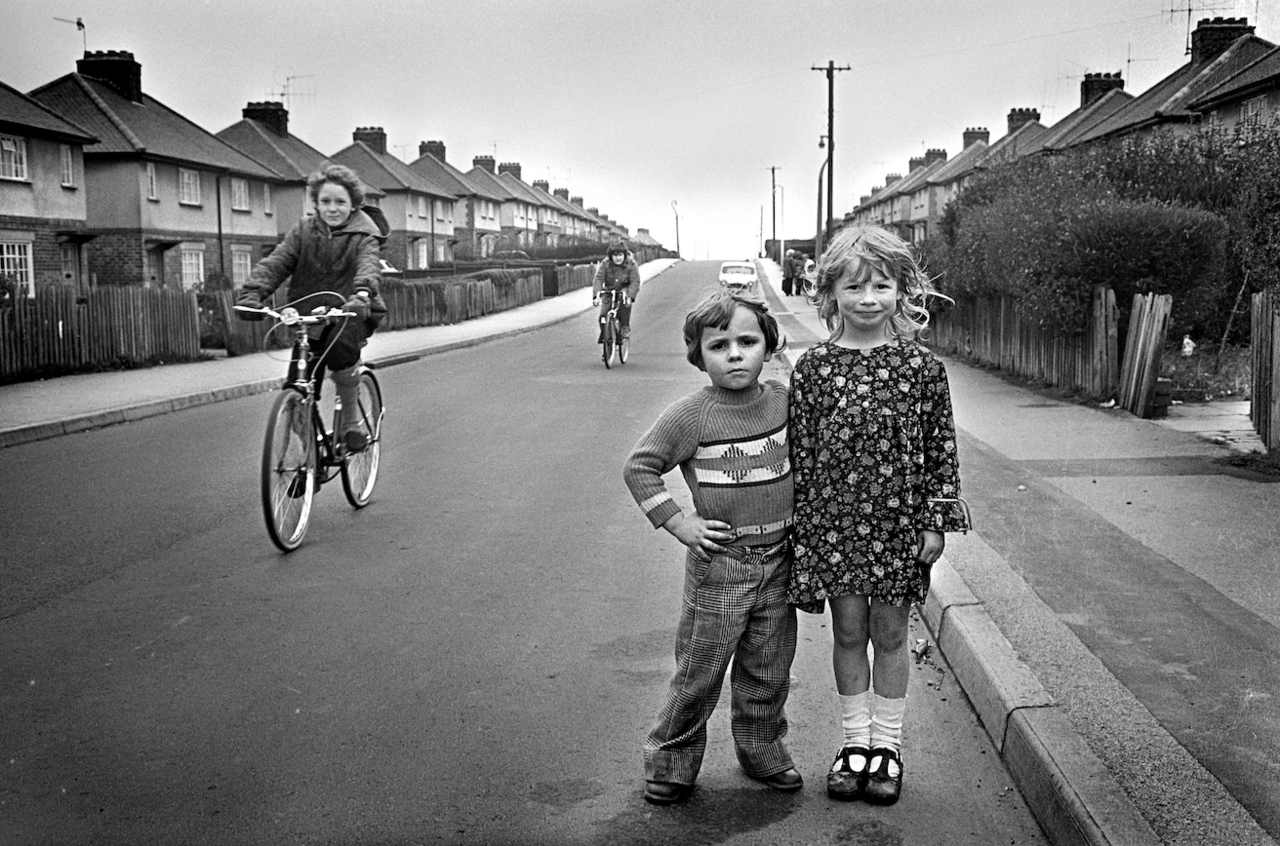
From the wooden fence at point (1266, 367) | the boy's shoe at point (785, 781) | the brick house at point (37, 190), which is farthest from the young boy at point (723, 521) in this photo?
the brick house at point (37, 190)

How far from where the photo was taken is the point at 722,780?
3.86 meters

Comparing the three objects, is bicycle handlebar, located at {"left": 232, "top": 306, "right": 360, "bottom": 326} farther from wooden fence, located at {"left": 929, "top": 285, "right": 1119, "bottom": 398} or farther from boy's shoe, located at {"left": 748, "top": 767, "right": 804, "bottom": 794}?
wooden fence, located at {"left": 929, "top": 285, "right": 1119, "bottom": 398}

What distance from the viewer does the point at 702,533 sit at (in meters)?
3.54

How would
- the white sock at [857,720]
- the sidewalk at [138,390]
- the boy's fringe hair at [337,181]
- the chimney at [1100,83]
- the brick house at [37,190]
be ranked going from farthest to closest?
the chimney at [1100,83] → the brick house at [37,190] → the sidewalk at [138,390] → the boy's fringe hair at [337,181] → the white sock at [857,720]

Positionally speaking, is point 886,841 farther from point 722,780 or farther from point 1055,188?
point 1055,188

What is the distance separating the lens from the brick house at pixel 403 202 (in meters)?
64.5

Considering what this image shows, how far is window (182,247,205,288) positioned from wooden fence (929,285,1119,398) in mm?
28244

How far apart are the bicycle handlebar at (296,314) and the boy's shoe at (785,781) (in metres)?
3.92

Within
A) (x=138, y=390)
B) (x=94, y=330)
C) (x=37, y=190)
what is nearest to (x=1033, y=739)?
(x=138, y=390)

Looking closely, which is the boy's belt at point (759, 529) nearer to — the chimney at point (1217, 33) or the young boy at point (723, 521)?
the young boy at point (723, 521)

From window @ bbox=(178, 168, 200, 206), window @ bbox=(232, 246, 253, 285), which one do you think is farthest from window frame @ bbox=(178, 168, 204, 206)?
window @ bbox=(232, 246, 253, 285)

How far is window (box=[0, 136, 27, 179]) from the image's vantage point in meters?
31.4

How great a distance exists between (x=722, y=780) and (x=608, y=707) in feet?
2.42

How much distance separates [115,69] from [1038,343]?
119ft
